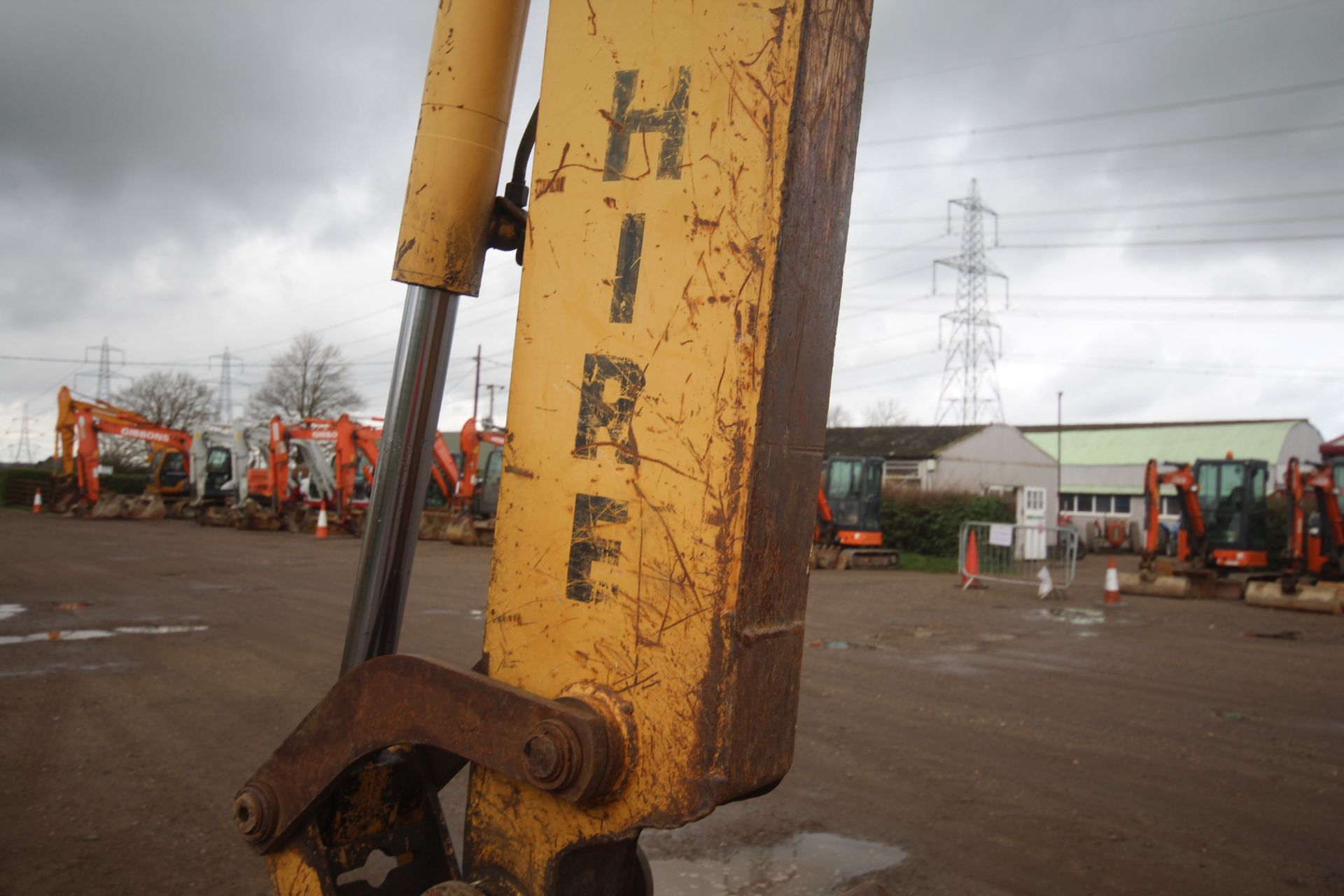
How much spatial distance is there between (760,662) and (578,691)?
289mm

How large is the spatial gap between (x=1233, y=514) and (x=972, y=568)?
5.51 metres

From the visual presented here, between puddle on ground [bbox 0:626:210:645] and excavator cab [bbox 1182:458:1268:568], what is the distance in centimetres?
1799

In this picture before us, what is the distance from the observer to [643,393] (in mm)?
1499

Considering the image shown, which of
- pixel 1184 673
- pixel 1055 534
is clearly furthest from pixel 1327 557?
pixel 1184 673

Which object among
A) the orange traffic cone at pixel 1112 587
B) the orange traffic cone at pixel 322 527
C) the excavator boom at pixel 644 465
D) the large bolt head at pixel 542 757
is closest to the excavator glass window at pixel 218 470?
the orange traffic cone at pixel 322 527

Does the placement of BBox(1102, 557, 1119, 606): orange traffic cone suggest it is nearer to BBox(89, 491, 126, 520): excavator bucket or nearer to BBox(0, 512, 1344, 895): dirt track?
BBox(0, 512, 1344, 895): dirt track

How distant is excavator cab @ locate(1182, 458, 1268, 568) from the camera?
1877cm

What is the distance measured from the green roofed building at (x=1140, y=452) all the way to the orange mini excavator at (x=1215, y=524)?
82.0 feet

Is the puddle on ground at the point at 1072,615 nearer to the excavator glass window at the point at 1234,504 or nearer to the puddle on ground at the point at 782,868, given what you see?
the excavator glass window at the point at 1234,504

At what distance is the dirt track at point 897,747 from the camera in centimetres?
390

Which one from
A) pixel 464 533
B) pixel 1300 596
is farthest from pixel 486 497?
pixel 1300 596

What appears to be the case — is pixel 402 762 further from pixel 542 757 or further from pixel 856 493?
pixel 856 493

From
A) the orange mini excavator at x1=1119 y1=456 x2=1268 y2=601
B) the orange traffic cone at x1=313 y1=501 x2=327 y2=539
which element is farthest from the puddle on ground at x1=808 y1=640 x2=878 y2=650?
the orange traffic cone at x1=313 y1=501 x2=327 y2=539

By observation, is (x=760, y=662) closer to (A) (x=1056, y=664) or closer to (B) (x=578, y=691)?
(B) (x=578, y=691)
